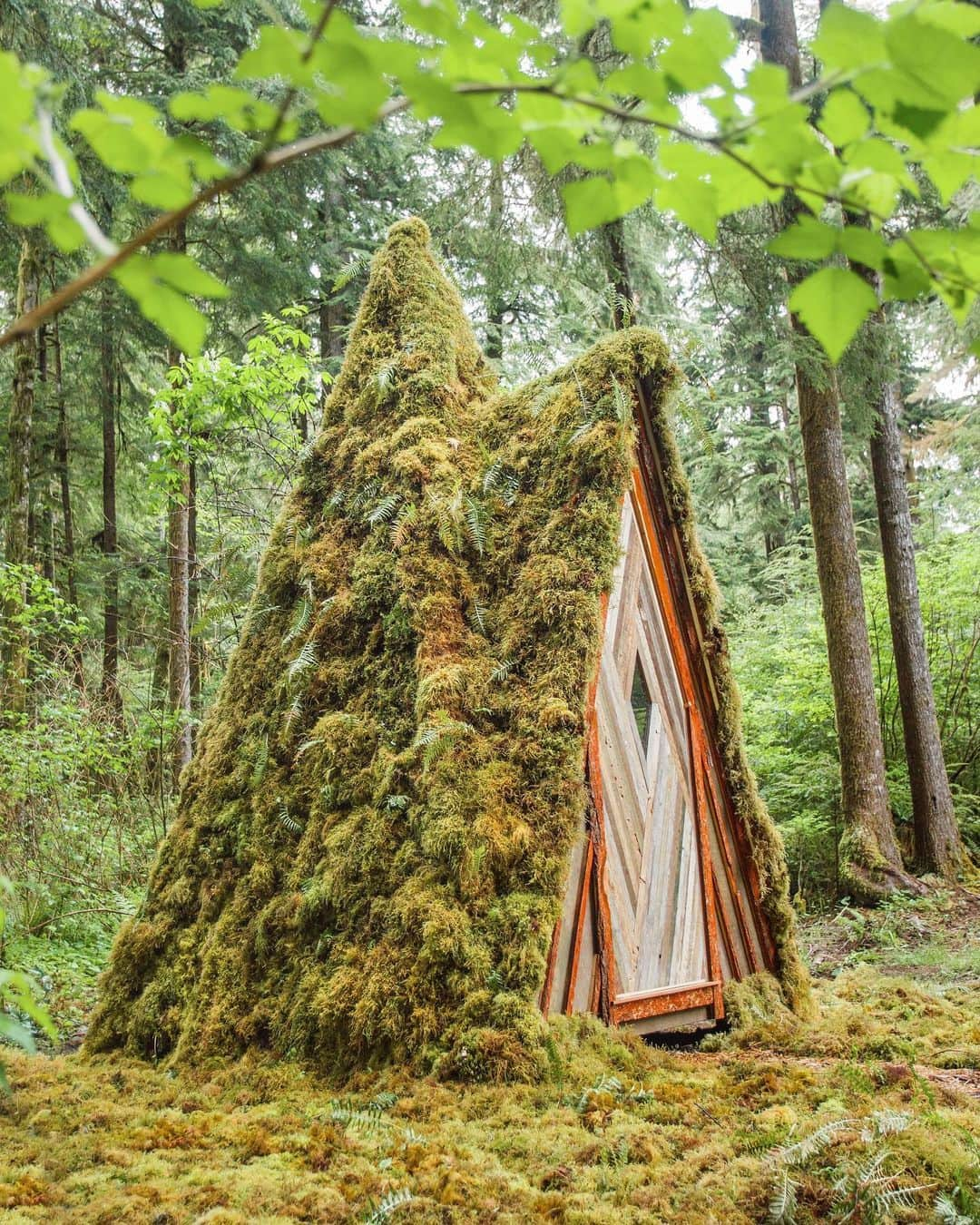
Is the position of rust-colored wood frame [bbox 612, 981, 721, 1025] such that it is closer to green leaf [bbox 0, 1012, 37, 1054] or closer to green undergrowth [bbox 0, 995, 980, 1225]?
green undergrowth [bbox 0, 995, 980, 1225]

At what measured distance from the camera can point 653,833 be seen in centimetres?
495

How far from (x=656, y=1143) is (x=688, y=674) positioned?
2.94 metres

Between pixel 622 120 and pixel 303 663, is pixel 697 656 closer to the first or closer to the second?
pixel 303 663

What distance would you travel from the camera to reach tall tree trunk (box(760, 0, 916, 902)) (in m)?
9.70

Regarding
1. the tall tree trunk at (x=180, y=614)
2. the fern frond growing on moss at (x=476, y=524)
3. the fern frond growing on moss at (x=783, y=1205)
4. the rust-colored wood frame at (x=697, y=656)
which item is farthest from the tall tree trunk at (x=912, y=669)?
the fern frond growing on moss at (x=783, y=1205)

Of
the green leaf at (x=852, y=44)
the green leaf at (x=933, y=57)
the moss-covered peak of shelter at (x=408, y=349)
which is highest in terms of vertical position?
the moss-covered peak of shelter at (x=408, y=349)

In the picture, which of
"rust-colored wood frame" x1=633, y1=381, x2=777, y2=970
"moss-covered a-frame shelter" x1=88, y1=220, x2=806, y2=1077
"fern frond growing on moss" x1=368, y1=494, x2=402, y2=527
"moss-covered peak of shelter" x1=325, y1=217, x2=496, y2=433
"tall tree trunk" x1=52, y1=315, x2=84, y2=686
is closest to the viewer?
"moss-covered a-frame shelter" x1=88, y1=220, x2=806, y2=1077

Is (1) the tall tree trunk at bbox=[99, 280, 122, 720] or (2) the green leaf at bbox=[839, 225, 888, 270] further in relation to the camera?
(1) the tall tree trunk at bbox=[99, 280, 122, 720]

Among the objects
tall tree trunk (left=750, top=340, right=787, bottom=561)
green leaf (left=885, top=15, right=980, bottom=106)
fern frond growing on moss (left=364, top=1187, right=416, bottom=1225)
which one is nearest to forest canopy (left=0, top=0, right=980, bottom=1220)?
green leaf (left=885, top=15, right=980, bottom=106)

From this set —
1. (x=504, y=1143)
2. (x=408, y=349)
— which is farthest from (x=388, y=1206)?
(x=408, y=349)

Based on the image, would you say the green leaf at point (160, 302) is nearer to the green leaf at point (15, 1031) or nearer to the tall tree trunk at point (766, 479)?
the green leaf at point (15, 1031)

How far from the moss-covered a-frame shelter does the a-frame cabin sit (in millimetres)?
18

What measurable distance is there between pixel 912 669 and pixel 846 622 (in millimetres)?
1679

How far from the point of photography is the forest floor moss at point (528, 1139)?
258 centimetres
